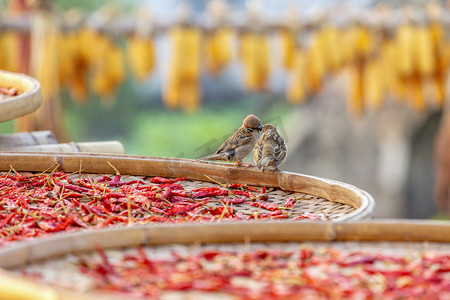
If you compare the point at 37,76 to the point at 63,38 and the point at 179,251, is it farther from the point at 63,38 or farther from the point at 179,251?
the point at 179,251

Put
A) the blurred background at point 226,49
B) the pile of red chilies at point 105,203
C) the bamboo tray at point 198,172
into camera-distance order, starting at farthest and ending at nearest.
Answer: the blurred background at point 226,49 → the bamboo tray at point 198,172 → the pile of red chilies at point 105,203

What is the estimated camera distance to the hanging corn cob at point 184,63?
462 cm

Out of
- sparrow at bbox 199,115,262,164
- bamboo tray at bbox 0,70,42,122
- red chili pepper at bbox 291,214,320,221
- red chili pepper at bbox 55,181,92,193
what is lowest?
red chili pepper at bbox 55,181,92,193

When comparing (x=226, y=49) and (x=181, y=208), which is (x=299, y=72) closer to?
(x=226, y=49)

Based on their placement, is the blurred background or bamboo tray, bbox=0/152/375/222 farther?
the blurred background

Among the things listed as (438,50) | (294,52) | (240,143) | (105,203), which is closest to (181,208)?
(105,203)

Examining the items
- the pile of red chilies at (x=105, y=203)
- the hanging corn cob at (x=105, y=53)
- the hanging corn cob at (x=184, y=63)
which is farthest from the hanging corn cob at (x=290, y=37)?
the pile of red chilies at (x=105, y=203)

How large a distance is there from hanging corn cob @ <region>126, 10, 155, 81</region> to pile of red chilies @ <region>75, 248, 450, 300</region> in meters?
3.55

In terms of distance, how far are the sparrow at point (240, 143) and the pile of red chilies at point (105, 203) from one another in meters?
0.17

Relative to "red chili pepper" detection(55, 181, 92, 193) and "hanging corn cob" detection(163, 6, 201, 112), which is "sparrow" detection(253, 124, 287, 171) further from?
"hanging corn cob" detection(163, 6, 201, 112)

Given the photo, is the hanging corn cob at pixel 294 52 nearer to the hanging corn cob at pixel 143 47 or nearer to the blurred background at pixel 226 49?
the blurred background at pixel 226 49

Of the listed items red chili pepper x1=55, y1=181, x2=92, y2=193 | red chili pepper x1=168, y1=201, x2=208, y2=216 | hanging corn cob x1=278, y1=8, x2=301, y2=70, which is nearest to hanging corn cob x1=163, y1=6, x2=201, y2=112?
hanging corn cob x1=278, y1=8, x2=301, y2=70

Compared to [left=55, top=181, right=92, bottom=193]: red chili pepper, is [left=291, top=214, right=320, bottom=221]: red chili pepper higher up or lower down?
higher up

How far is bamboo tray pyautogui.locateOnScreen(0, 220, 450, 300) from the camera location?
3.90ft
